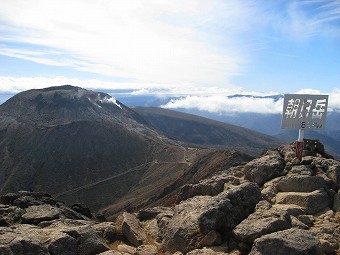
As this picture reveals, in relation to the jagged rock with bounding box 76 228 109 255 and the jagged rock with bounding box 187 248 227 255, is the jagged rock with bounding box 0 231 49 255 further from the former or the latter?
the jagged rock with bounding box 187 248 227 255

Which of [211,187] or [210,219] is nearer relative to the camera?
[210,219]

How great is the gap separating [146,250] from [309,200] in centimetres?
948

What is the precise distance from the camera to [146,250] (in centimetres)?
1852

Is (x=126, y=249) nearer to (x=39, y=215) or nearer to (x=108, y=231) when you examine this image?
(x=108, y=231)

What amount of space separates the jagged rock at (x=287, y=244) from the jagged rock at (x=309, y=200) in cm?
556

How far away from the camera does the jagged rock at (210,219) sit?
1831 cm

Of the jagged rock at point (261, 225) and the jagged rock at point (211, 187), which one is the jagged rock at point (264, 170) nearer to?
the jagged rock at point (211, 187)

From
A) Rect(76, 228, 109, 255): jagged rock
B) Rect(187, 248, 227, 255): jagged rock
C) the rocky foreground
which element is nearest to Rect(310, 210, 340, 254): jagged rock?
the rocky foreground

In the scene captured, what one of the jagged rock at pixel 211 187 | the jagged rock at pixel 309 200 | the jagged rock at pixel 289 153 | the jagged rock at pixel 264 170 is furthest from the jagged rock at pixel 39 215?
the jagged rock at pixel 289 153

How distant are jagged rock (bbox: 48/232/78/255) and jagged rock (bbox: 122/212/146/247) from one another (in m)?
3.48

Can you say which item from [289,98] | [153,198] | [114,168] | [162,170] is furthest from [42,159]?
[289,98]

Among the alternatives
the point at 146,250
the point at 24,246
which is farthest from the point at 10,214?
the point at 146,250

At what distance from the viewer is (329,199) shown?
840 inches

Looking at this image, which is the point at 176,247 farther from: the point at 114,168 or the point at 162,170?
the point at 114,168
